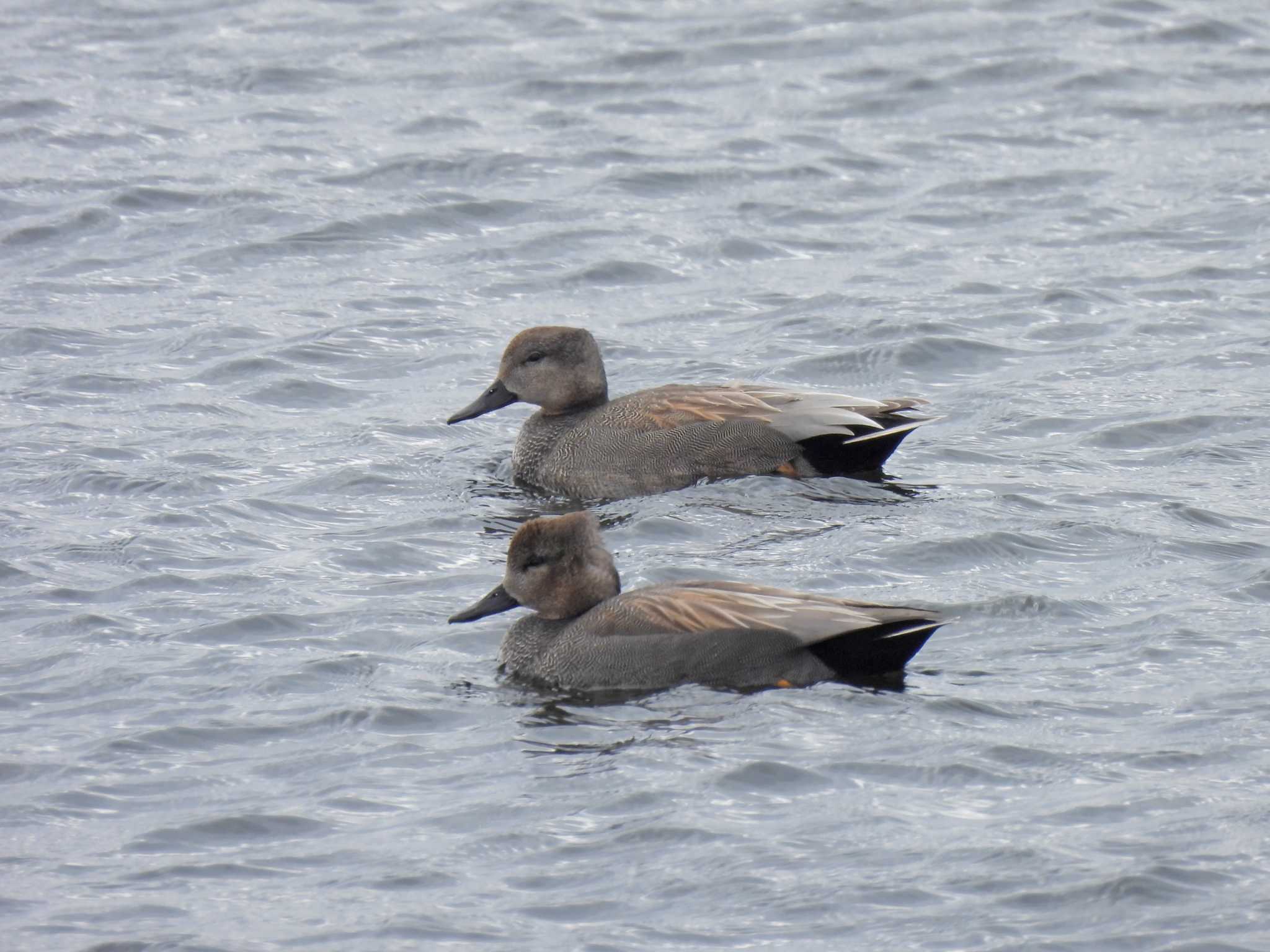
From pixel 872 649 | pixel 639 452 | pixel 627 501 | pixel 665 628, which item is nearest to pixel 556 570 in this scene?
pixel 665 628

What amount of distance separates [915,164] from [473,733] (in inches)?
374

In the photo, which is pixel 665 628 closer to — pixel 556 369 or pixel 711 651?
pixel 711 651

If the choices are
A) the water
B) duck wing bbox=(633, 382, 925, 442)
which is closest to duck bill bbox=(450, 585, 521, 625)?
the water

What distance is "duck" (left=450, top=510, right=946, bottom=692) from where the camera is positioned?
8188mm

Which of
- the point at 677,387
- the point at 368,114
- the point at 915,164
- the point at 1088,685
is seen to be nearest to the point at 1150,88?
the point at 915,164

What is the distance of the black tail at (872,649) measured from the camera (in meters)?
8.10

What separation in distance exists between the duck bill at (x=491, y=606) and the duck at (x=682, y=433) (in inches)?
86.1

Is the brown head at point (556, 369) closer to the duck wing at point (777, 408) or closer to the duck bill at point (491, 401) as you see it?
the duck bill at point (491, 401)

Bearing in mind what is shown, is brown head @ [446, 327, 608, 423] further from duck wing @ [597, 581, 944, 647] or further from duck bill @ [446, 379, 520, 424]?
duck wing @ [597, 581, 944, 647]

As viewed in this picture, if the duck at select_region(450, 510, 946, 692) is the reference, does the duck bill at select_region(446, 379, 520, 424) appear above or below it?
above

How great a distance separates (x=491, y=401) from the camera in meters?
11.7

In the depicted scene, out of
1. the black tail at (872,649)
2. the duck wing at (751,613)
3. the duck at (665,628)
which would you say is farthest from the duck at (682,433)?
the black tail at (872,649)

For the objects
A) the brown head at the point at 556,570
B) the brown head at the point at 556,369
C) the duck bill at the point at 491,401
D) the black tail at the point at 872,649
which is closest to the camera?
the black tail at the point at 872,649

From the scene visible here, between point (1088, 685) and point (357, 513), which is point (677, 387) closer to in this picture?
point (357, 513)
